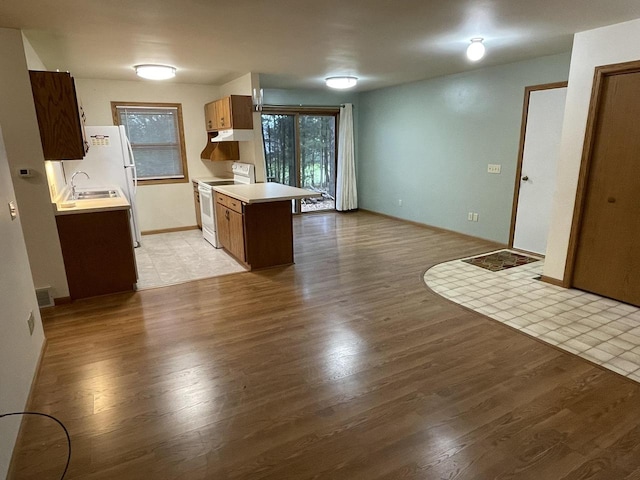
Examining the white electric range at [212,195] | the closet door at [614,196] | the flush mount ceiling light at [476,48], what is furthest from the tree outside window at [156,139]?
the closet door at [614,196]

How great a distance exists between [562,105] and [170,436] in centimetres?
498

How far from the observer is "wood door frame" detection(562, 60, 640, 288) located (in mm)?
3153

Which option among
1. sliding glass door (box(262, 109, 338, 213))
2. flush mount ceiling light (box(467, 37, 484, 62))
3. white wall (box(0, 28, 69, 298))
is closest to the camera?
white wall (box(0, 28, 69, 298))

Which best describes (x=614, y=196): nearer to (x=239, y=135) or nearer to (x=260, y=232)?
(x=260, y=232)

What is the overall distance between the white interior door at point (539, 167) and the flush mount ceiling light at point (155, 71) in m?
4.46

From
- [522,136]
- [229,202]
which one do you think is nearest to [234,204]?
[229,202]

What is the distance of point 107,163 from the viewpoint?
5.11m

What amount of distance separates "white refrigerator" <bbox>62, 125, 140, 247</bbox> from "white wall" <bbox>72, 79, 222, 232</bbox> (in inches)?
32.9

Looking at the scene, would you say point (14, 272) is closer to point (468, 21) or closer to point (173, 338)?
point (173, 338)

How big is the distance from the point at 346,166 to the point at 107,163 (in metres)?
4.32

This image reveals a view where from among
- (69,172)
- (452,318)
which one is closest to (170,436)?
(452,318)

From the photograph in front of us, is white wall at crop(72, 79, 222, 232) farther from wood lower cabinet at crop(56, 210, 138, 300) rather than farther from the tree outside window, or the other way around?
wood lower cabinet at crop(56, 210, 138, 300)

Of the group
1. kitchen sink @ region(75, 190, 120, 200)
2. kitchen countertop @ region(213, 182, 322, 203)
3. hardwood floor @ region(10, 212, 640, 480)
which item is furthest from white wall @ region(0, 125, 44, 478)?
kitchen sink @ region(75, 190, 120, 200)

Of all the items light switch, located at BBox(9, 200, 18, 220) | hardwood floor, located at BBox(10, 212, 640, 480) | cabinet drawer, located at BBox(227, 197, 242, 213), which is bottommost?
hardwood floor, located at BBox(10, 212, 640, 480)
